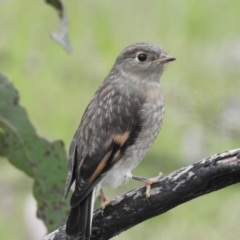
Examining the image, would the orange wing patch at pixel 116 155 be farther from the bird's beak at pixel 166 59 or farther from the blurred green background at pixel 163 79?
the blurred green background at pixel 163 79

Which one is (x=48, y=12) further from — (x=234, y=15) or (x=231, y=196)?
(x=231, y=196)

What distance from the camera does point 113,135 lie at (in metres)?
4.54

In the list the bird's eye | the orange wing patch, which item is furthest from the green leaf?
the bird's eye

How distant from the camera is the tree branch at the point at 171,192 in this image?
12.0 feet

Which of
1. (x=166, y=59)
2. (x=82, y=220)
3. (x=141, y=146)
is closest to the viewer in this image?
(x=82, y=220)

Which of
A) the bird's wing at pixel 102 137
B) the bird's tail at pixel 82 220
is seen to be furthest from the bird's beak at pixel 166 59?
the bird's tail at pixel 82 220

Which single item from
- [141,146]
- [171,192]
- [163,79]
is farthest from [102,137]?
[163,79]

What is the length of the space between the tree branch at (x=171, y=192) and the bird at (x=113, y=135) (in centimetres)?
11

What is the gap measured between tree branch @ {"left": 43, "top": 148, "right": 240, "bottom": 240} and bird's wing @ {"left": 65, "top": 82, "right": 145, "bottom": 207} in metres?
0.26

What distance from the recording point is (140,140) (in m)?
4.73

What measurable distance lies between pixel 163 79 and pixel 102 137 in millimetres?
2443

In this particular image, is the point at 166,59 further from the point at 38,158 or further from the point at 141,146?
the point at 38,158

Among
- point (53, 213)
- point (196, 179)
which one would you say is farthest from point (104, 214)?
point (53, 213)

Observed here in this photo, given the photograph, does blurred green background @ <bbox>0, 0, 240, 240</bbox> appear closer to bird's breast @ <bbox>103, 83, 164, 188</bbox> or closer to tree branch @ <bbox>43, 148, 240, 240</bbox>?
bird's breast @ <bbox>103, 83, 164, 188</bbox>
